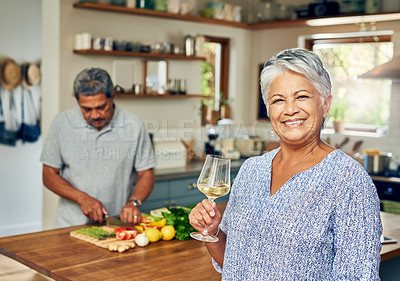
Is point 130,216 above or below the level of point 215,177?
below

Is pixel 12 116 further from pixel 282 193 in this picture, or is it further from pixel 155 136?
pixel 282 193

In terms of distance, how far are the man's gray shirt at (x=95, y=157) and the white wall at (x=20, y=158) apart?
3.22m

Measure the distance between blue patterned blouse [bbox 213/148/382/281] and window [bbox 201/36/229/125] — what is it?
15.9ft

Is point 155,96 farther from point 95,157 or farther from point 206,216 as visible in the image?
point 206,216

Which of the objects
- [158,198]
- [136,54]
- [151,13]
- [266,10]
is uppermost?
[266,10]

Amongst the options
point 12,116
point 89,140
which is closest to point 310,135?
point 89,140

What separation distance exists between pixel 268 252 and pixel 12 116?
202 inches

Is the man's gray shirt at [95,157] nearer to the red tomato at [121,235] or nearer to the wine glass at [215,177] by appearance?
the red tomato at [121,235]

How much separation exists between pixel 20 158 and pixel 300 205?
530cm

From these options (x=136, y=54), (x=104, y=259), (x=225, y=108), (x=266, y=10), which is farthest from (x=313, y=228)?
(x=266, y=10)

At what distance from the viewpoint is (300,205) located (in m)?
1.56

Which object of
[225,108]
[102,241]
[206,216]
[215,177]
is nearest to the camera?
[206,216]

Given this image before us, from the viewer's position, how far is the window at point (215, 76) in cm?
657

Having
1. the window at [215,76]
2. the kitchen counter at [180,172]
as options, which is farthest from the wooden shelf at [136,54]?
the kitchen counter at [180,172]
